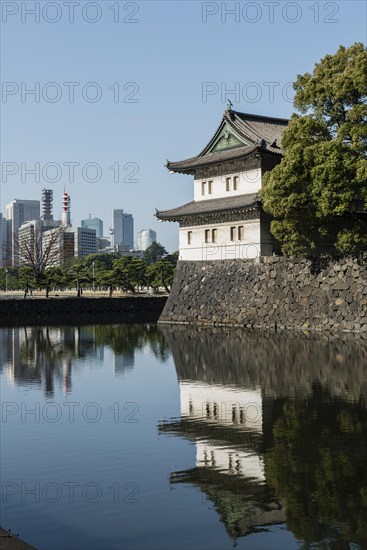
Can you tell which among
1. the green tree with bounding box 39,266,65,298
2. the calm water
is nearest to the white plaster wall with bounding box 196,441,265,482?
the calm water

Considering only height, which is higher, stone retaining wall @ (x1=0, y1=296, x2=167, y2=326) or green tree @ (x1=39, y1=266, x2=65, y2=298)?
green tree @ (x1=39, y1=266, x2=65, y2=298)

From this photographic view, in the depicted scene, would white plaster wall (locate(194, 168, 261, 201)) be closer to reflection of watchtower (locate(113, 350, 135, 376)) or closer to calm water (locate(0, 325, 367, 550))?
reflection of watchtower (locate(113, 350, 135, 376))

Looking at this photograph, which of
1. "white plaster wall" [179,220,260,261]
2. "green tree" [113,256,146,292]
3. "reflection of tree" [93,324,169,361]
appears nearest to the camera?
"reflection of tree" [93,324,169,361]

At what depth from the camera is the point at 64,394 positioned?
1773 cm

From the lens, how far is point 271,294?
39.1 m

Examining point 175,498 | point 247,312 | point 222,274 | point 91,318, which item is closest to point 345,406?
point 175,498

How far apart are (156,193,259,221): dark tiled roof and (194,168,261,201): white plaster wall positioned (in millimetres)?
350


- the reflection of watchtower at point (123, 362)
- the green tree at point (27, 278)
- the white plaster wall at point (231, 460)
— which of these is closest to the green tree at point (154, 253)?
the green tree at point (27, 278)

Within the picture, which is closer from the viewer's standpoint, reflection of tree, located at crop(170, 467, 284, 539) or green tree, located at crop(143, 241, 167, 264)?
reflection of tree, located at crop(170, 467, 284, 539)

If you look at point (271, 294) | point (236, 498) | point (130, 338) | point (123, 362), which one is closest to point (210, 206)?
point (271, 294)

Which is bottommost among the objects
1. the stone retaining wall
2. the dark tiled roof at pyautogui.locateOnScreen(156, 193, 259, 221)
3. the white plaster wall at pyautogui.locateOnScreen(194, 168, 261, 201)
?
the stone retaining wall

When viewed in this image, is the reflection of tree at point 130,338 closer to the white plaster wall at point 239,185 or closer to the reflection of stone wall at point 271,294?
the reflection of stone wall at point 271,294

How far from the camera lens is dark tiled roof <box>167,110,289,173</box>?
41344mm

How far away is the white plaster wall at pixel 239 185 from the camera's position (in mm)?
41844
